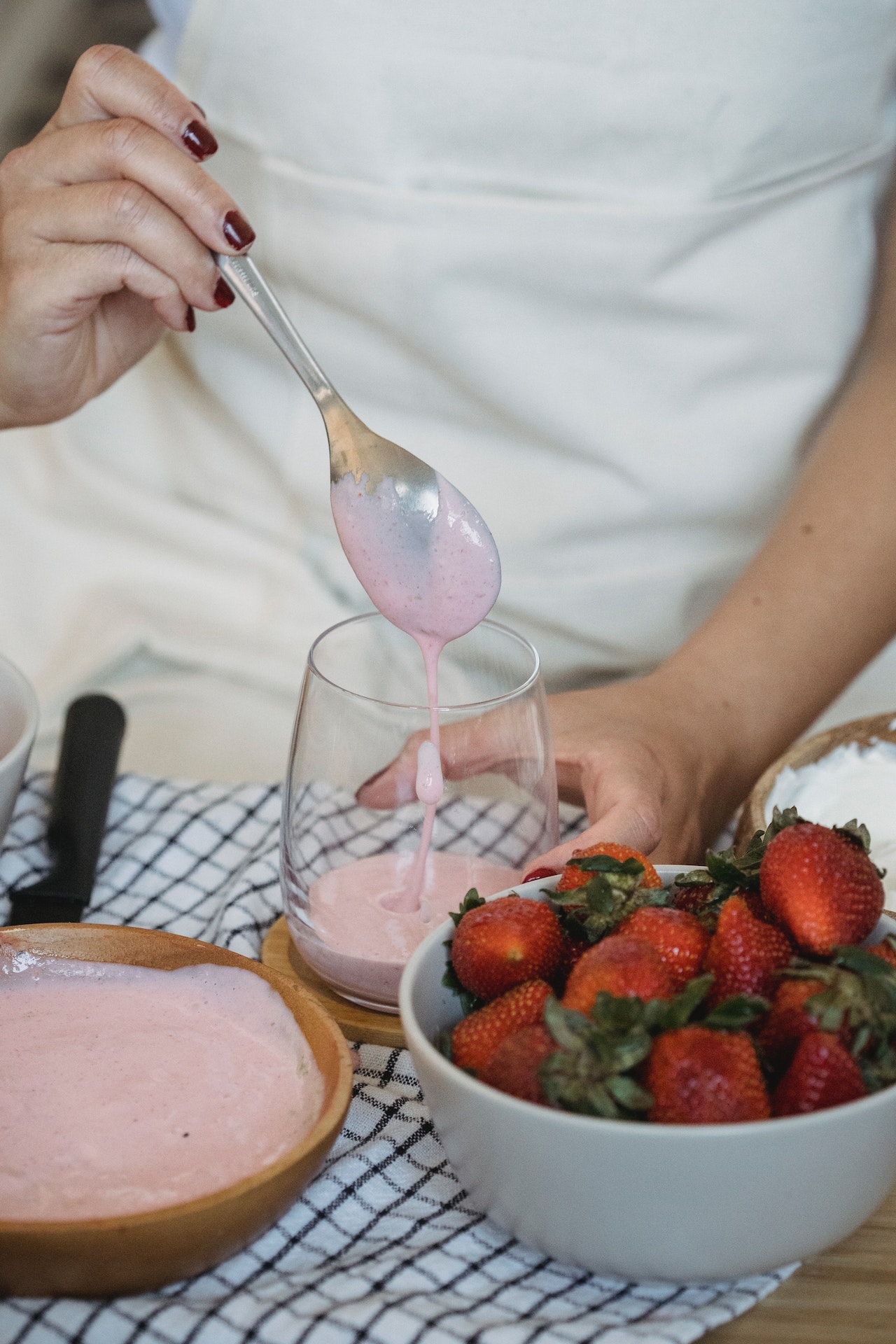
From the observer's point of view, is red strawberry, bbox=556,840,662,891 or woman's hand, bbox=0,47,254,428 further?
woman's hand, bbox=0,47,254,428

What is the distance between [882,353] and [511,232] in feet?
1.02

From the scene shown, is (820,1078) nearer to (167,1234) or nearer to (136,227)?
(167,1234)

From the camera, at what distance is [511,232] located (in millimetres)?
990

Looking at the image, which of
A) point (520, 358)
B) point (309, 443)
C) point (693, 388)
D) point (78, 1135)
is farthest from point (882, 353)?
point (78, 1135)

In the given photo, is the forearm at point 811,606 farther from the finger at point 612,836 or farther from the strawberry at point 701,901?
the strawberry at point 701,901

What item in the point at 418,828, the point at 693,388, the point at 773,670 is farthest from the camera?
the point at 693,388

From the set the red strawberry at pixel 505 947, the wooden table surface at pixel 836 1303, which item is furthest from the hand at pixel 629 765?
the wooden table surface at pixel 836 1303

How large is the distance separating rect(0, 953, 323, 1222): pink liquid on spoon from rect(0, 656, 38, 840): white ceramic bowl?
115 millimetres

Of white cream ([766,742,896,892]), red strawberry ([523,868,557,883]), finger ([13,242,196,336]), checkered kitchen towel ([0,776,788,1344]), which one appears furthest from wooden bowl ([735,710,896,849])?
finger ([13,242,196,336])

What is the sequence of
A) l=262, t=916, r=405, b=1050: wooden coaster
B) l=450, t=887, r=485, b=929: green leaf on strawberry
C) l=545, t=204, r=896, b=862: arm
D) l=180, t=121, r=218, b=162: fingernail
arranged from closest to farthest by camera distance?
1. l=450, t=887, r=485, b=929: green leaf on strawberry
2. l=262, t=916, r=405, b=1050: wooden coaster
3. l=180, t=121, r=218, b=162: fingernail
4. l=545, t=204, r=896, b=862: arm

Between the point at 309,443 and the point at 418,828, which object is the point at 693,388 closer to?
the point at 309,443

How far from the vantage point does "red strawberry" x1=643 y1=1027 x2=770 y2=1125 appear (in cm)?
44

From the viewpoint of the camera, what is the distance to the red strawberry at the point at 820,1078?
1.48ft

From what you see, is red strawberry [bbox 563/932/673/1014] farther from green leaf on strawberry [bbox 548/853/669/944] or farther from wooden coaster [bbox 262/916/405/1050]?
wooden coaster [bbox 262/916/405/1050]
